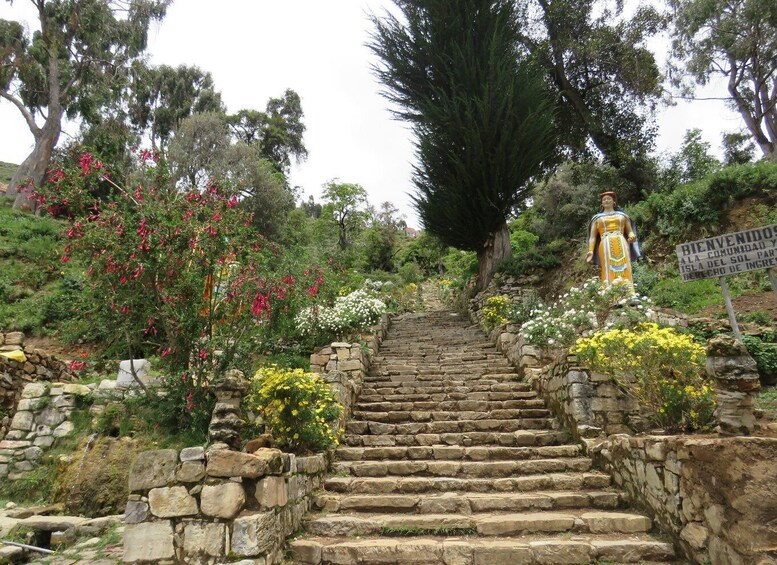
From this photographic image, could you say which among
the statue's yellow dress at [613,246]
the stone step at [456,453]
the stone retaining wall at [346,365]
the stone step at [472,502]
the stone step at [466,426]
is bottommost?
the stone step at [472,502]

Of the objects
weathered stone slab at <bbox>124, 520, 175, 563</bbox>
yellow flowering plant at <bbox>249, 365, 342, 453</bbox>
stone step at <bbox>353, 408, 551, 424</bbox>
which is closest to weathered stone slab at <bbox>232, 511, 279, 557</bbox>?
weathered stone slab at <bbox>124, 520, 175, 563</bbox>

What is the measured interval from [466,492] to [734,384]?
2883 mm

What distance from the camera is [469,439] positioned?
6.30 m

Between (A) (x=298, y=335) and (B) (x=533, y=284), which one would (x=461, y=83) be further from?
(A) (x=298, y=335)

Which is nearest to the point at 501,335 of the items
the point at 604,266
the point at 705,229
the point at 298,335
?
the point at 604,266

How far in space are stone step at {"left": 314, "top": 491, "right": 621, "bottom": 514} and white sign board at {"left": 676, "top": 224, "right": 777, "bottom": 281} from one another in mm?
2935

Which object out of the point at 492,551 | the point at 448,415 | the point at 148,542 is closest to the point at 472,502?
the point at 492,551

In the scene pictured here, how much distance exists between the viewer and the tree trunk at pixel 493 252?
15.9m

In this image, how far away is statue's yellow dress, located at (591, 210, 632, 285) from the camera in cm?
948

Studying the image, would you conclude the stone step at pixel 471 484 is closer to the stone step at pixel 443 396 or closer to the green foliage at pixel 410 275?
the stone step at pixel 443 396

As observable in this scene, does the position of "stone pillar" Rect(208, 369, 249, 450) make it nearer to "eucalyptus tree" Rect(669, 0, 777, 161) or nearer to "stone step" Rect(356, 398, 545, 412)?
"stone step" Rect(356, 398, 545, 412)

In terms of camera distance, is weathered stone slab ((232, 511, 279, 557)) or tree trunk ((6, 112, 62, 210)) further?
tree trunk ((6, 112, 62, 210))

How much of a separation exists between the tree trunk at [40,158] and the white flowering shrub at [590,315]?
21320 millimetres

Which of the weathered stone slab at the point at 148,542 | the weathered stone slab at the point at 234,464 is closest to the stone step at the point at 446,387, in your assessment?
the weathered stone slab at the point at 234,464
